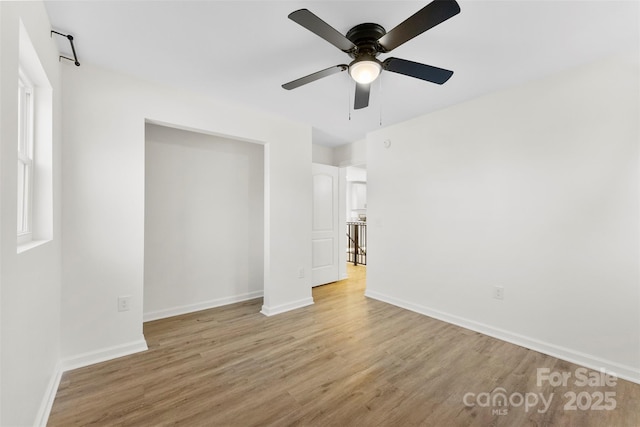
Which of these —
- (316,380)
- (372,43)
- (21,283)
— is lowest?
(316,380)

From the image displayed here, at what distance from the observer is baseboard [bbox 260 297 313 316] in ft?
10.9

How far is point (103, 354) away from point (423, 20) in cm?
324

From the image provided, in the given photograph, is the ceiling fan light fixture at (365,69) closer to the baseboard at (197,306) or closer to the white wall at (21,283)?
the white wall at (21,283)

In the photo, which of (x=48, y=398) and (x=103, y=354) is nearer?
(x=48, y=398)

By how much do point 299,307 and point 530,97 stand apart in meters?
3.29

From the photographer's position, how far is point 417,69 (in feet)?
6.03

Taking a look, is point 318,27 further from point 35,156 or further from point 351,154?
point 351,154

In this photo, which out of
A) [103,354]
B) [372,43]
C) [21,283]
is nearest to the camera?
[21,283]

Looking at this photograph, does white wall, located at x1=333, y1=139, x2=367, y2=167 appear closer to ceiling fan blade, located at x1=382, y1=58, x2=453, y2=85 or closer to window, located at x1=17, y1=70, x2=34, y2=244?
ceiling fan blade, located at x1=382, y1=58, x2=453, y2=85

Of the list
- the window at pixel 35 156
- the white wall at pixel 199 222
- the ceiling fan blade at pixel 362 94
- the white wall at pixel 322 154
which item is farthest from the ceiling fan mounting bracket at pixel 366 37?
the white wall at pixel 322 154

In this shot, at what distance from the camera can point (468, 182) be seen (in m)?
3.02

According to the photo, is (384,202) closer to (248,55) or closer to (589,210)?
(589,210)

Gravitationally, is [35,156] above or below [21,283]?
above

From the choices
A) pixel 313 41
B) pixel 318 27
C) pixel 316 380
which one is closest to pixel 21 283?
pixel 316 380
